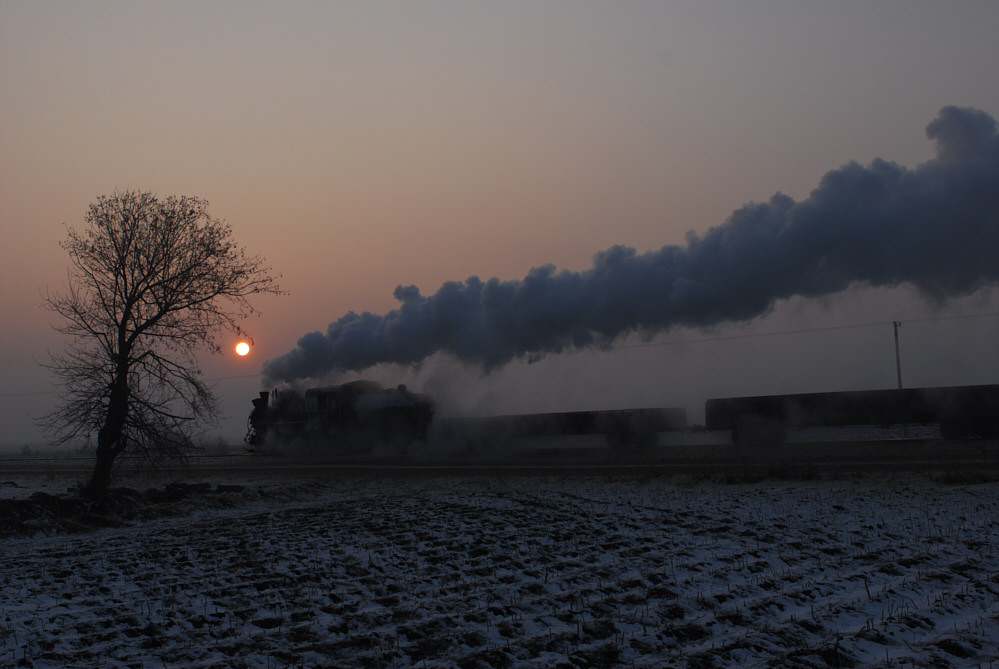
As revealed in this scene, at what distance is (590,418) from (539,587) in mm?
27457

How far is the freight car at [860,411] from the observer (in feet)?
98.5

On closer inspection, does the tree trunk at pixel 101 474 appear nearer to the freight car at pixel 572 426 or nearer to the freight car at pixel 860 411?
the freight car at pixel 572 426

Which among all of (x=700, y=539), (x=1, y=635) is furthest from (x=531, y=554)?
(x=1, y=635)

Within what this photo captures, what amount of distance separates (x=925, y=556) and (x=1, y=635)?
12.4 metres

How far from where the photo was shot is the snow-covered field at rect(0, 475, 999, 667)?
802cm

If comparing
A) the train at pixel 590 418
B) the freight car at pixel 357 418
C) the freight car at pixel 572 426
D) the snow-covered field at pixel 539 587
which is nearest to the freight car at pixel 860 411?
the train at pixel 590 418

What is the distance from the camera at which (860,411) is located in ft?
105

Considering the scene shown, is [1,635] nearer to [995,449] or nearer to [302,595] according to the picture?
[302,595]

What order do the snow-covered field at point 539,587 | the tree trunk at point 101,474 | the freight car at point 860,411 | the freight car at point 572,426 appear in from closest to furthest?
the snow-covered field at point 539,587
the tree trunk at point 101,474
the freight car at point 860,411
the freight car at point 572,426

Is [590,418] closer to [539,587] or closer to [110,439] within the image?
[110,439]

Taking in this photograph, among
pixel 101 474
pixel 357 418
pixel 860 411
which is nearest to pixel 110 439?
pixel 101 474

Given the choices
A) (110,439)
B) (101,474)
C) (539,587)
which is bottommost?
(539,587)

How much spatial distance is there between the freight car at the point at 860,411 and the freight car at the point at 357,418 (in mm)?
16716

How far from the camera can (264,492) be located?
80.3ft
